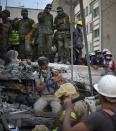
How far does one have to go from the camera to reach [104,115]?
355cm

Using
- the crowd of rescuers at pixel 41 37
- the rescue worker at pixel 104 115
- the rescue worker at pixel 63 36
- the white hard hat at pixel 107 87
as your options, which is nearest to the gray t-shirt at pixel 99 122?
the rescue worker at pixel 104 115

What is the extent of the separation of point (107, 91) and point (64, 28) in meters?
10.6

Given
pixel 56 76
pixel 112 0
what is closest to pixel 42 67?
pixel 56 76

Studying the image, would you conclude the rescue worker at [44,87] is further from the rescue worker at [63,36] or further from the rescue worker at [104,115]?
the rescue worker at [104,115]

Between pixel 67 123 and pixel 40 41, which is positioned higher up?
pixel 40 41

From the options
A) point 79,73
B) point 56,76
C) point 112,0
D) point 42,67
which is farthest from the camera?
point 112,0

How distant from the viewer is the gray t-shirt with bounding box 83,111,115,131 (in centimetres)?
349

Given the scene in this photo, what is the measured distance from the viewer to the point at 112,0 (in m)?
22.8

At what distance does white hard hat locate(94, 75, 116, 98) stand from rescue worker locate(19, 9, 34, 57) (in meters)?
10.6

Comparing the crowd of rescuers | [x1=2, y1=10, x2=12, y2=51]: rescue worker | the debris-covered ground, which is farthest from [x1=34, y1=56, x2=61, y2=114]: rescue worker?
the crowd of rescuers

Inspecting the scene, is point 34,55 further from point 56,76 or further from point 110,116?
point 110,116

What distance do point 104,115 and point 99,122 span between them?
74 millimetres

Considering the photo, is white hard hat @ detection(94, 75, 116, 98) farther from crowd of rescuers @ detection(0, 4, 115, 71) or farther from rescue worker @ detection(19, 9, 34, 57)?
rescue worker @ detection(19, 9, 34, 57)

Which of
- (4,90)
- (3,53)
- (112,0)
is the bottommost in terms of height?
(4,90)
